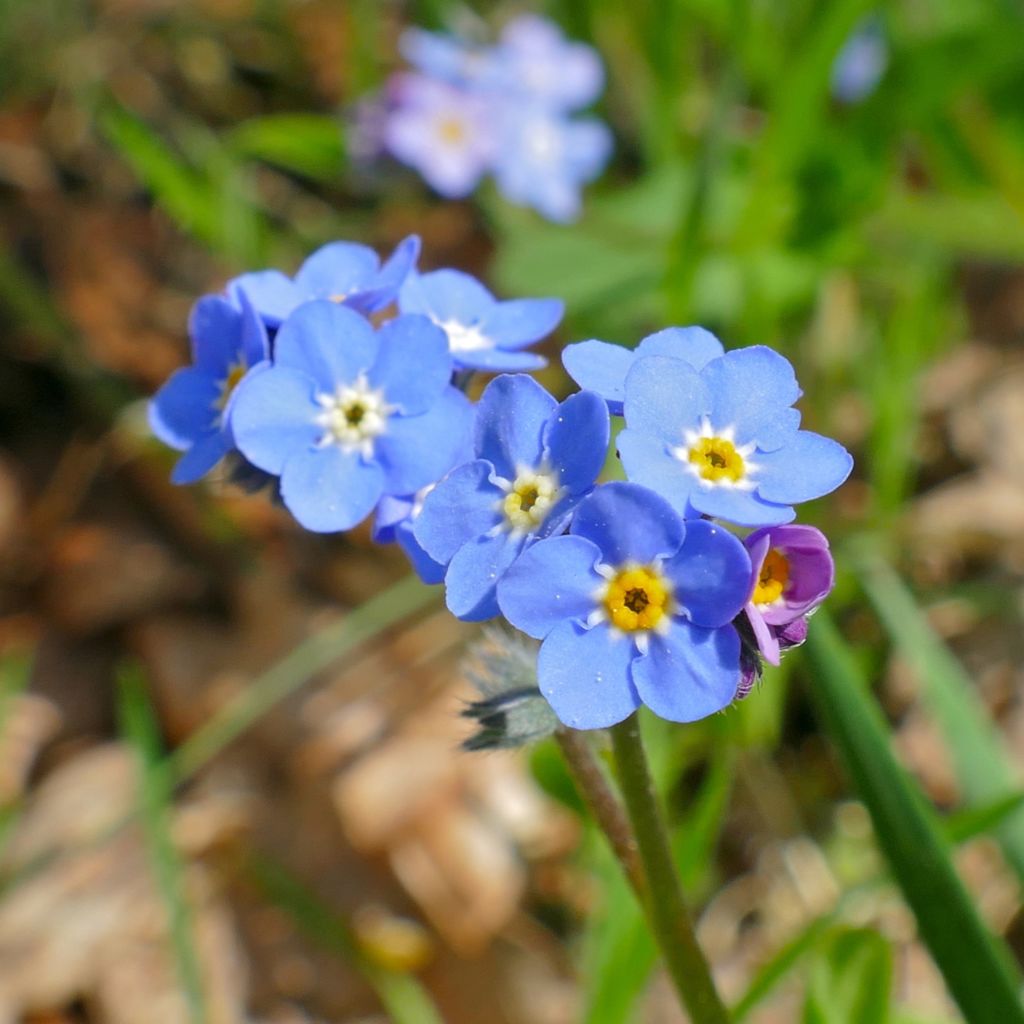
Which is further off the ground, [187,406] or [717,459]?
[187,406]

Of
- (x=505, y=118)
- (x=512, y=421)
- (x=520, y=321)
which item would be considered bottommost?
(x=512, y=421)

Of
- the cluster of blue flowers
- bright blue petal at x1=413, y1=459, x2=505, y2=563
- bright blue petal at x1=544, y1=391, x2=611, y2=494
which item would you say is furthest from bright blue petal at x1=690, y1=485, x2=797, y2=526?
bright blue petal at x1=413, y1=459, x2=505, y2=563

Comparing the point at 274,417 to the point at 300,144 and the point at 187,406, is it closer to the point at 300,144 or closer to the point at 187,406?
the point at 187,406

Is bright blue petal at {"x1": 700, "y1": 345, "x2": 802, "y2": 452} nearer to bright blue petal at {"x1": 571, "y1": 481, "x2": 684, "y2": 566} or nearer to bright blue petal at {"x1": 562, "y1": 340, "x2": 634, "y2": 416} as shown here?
bright blue petal at {"x1": 562, "y1": 340, "x2": 634, "y2": 416}

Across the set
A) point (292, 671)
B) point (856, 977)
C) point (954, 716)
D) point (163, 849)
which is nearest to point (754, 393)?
point (856, 977)

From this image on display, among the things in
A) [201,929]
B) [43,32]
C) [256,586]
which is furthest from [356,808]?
[43,32]

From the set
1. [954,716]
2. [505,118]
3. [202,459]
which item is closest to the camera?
[202,459]

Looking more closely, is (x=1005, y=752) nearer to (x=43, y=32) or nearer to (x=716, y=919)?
(x=716, y=919)
